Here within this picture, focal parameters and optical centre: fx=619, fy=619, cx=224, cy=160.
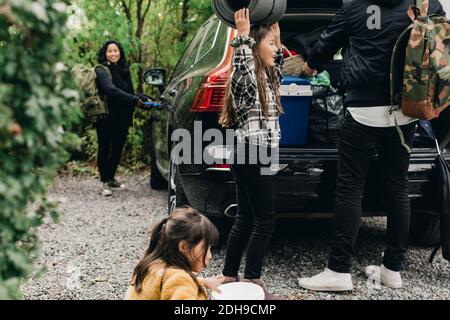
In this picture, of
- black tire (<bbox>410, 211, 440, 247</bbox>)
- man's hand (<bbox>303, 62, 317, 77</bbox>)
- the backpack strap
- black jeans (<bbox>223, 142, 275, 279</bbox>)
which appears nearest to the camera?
black jeans (<bbox>223, 142, 275, 279</bbox>)

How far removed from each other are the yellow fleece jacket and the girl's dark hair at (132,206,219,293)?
1.3 inches

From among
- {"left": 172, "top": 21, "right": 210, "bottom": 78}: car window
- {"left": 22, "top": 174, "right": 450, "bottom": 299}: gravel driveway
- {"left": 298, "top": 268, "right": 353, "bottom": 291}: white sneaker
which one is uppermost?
{"left": 172, "top": 21, "right": 210, "bottom": 78}: car window

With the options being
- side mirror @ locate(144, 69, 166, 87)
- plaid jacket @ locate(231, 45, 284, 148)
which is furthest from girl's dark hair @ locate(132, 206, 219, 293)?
side mirror @ locate(144, 69, 166, 87)

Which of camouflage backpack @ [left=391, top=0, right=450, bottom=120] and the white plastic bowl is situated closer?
the white plastic bowl

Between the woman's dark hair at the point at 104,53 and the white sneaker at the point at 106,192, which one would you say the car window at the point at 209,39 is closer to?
the woman's dark hair at the point at 104,53

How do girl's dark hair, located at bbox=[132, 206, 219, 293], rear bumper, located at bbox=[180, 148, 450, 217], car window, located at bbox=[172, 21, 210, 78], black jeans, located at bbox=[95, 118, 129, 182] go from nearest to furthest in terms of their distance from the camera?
girl's dark hair, located at bbox=[132, 206, 219, 293] → rear bumper, located at bbox=[180, 148, 450, 217] → car window, located at bbox=[172, 21, 210, 78] → black jeans, located at bbox=[95, 118, 129, 182]

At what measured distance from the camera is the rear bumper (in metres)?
4.02

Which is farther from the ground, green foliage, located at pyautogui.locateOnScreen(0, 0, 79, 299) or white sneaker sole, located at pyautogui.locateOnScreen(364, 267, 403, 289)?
green foliage, located at pyautogui.locateOnScreen(0, 0, 79, 299)

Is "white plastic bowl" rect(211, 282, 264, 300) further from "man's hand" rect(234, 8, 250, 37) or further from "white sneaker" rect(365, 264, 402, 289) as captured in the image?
"white sneaker" rect(365, 264, 402, 289)

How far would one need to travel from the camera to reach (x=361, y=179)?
3869 millimetres

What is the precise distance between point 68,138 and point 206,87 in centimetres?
185

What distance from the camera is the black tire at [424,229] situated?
16.5 ft

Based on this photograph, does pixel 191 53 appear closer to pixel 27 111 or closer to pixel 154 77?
pixel 154 77
